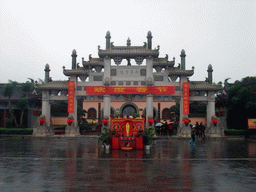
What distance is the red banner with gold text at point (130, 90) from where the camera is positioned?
26.2 metres

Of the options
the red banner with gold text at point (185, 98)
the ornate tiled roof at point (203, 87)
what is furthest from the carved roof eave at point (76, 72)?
the ornate tiled roof at point (203, 87)

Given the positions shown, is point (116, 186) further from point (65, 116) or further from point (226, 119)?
point (65, 116)

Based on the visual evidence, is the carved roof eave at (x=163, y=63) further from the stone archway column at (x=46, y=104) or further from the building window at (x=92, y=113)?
the building window at (x=92, y=113)

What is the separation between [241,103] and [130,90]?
13202 millimetres

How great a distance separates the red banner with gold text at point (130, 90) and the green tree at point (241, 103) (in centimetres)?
818

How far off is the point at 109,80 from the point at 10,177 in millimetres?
19638

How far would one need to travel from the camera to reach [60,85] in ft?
90.4

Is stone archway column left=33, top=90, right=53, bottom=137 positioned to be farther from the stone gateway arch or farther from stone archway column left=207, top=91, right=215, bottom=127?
stone archway column left=207, top=91, right=215, bottom=127

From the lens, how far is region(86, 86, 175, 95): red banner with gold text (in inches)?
1033

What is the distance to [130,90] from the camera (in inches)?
1034

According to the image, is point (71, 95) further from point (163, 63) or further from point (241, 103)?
point (241, 103)

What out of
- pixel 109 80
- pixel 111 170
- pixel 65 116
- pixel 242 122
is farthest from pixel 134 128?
pixel 65 116

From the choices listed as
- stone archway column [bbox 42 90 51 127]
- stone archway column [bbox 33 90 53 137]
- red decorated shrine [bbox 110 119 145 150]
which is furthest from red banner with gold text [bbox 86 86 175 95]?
red decorated shrine [bbox 110 119 145 150]

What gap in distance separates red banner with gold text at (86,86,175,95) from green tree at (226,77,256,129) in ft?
26.9
